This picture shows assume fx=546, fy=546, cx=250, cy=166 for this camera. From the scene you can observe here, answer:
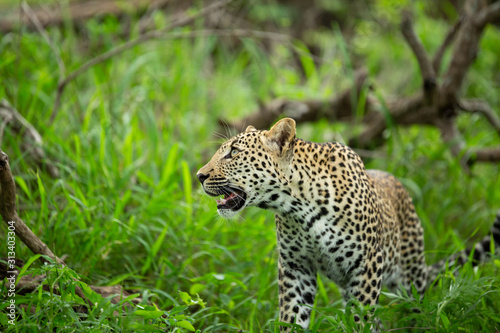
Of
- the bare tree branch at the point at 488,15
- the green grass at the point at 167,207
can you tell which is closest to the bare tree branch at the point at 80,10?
the green grass at the point at 167,207

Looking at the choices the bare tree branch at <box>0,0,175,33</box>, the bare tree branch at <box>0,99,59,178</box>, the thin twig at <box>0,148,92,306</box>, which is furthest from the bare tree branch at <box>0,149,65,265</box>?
the bare tree branch at <box>0,0,175,33</box>

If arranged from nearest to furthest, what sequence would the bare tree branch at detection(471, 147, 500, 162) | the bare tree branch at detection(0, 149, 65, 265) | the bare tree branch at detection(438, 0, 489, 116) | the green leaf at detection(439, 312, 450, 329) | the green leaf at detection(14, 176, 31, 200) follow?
the bare tree branch at detection(0, 149, 65, 265), the green leaf at detection(439, 312, 450, 329), the green leaf at detection(14, 176, 31, 200), the bare tree branch at detection(438, 0, 489, 116), the bare tree branch at detection(471, 147, 500, 162)

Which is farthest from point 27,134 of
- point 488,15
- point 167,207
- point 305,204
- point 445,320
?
point 488,15

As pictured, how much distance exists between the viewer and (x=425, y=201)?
7.05 m

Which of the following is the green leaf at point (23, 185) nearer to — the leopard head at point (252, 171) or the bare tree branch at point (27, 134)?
the bare tree branch at point (27, 134)

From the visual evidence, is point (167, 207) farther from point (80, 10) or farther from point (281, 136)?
point (80, 10)

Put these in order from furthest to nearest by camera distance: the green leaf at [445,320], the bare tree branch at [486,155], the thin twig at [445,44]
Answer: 1. the bare tree branch at [486,155]
2. the thin twig at [445,44]
3. the green leaf at [445,320]

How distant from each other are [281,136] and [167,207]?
186cm

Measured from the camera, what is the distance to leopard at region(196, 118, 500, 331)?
4.13m

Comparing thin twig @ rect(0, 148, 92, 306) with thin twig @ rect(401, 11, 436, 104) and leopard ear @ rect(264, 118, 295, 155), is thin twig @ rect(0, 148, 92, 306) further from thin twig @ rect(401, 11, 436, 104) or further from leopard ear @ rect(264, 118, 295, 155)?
thin twig @ rect(401, 11, 436, 104)

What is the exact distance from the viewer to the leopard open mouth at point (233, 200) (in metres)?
4.15

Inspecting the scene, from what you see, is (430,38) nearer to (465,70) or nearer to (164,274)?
(465,70)

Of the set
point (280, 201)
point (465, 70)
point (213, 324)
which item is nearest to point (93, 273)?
point (213, 324)

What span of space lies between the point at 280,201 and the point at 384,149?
4.70 meters
